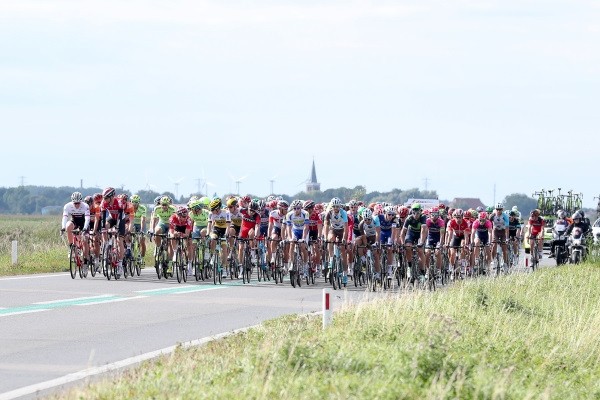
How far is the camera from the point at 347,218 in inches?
1103

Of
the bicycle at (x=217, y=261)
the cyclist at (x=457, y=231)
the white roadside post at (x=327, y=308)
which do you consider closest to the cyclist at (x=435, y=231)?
the cyclist at (x=457, y=231)

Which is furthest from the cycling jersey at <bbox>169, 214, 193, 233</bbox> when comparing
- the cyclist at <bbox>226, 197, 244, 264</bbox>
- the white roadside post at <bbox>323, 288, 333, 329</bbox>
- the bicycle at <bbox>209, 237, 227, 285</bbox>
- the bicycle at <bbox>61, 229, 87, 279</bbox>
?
the white roadside post at <bbox>323, 288, 333, 329</bbox>

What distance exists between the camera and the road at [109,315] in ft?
44.4

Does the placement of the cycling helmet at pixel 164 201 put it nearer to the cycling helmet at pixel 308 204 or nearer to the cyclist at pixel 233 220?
the cyclist at pixel 233 220

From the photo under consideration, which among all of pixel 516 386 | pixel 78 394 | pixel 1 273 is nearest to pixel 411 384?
pixel 516 386

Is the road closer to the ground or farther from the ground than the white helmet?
closer to the ground

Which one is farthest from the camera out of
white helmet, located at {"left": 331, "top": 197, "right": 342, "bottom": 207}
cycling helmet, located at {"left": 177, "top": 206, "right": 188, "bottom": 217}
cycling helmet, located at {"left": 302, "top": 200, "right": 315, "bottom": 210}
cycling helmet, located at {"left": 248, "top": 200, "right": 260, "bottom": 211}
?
cycling helmet, located at {"left": 248, "top": 200, "right": 260, "bottom": 211}

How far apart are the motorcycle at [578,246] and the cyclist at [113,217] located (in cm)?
1476

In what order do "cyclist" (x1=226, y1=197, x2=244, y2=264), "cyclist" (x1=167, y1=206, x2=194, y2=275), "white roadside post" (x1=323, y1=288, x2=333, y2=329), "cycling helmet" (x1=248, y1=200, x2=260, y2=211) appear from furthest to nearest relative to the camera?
"cycling helmet" (x1=248, y1=200, x2=260, y2=211), "cyclist" (x1=226, y1=197, x2=244, y2=264), "cyclist" (x1=167, y1=206, x2=194, y2=275), "white roadside post" (x1=323, y1=288, x2=333, y2=329)

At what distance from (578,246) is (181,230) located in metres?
14.0

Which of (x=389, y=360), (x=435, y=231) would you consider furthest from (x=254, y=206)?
(x=389, y=360)

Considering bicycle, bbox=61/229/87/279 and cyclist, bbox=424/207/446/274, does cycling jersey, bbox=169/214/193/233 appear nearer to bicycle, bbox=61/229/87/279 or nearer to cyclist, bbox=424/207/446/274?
bicycle, bbox=61/229/87/279

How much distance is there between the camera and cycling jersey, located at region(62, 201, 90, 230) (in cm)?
2828

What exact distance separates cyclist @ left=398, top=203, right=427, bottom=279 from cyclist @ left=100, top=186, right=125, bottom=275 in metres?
6.19
